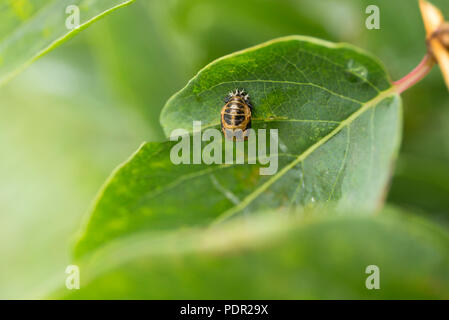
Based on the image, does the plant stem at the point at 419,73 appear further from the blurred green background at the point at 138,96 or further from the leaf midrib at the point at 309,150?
the blurred green background at the point at 138,96

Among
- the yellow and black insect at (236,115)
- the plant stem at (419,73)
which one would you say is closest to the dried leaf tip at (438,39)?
the plant stem at (419,73)

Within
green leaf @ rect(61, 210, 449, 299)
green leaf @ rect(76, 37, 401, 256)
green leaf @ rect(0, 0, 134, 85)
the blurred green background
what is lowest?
green leaf @ rect(61, 210, 449, 299)

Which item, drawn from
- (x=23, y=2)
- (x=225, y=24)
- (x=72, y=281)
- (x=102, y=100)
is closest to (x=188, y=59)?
(x=225, y=24)

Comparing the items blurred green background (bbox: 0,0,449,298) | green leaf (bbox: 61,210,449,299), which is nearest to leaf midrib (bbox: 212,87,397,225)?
green leaf (bbox: 61,210,449,299)

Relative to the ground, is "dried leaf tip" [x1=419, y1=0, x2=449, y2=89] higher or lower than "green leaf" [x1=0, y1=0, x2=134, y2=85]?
lower

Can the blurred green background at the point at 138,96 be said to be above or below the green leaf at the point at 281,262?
above

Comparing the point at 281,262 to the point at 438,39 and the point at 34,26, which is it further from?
the point at 34,26

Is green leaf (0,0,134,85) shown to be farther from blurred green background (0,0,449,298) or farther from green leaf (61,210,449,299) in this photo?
blurred green background (0,0,449,298)

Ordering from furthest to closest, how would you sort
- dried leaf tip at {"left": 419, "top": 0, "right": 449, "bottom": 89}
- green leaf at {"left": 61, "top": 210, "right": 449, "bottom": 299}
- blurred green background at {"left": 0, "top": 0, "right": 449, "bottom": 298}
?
blurred green background at {"left": 0, "top": 0, "right": 449, "bottom": 298}, dried leaf tip at {"left": 419, "top": 0, "right": 449, "bottom": 89}, green leaf at {"left": 61, "top": 210, "right": 449, "bottom": 299}
